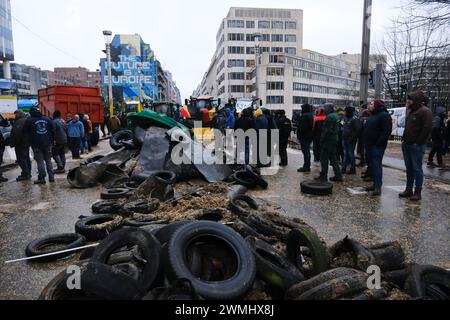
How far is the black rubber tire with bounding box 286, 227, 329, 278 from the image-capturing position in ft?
12.0

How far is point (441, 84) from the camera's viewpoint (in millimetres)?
42031

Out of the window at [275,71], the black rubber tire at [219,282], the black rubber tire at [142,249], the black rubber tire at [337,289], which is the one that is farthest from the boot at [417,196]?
the window at [275,71]

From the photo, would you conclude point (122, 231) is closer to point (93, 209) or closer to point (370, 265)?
point (370, 265)

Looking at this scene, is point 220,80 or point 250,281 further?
point 220,80

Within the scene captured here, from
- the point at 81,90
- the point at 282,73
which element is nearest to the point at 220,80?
the point at 282,73

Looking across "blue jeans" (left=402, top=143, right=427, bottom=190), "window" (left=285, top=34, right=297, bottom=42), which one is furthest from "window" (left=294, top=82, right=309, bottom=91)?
"blue jeans" (left=402, top=143, right=427, bottom=190)

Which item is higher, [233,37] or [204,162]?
[233,37]

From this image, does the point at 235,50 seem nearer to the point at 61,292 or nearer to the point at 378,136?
the point at 378,136

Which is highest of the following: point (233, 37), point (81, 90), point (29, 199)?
point (233, 37)

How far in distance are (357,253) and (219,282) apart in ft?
5.26

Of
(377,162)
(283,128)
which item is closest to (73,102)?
(283,128)

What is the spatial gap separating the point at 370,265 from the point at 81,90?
67.7 feet
